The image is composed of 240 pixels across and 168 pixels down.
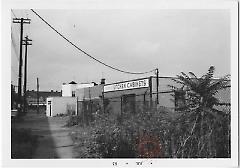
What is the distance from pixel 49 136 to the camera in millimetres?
5348

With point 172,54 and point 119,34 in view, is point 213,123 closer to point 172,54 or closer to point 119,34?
point 172,54

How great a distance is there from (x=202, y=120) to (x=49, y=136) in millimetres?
1123

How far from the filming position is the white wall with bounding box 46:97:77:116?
5348mm

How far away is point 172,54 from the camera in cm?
532

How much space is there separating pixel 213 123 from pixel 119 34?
37.2 inches

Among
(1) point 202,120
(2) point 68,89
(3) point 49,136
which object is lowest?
(3) point 49,136

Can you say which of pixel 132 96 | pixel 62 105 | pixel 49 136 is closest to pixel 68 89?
pixel 62 105

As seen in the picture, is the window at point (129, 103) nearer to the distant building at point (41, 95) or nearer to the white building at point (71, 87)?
the white building at point (71, 87)

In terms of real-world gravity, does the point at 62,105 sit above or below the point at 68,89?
below

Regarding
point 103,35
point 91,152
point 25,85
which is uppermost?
point 103,35

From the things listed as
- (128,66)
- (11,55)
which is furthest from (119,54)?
(11,55)

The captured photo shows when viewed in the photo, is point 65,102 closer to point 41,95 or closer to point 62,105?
point 62,105

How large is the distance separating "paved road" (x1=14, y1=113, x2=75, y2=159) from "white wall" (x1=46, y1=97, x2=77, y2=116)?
58mm

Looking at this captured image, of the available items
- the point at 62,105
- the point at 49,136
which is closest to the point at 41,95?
Result: the point at 62,105
